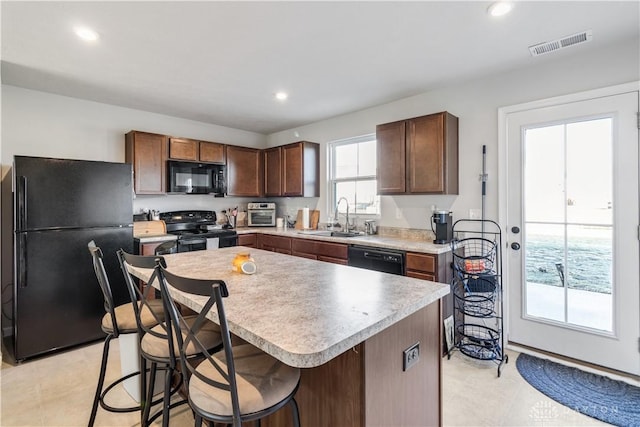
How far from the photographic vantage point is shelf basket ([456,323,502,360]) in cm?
267

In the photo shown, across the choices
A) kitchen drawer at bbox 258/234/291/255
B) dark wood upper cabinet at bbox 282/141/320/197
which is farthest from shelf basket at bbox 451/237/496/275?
dark wood upper cabinet at bbox 282/141/320/197

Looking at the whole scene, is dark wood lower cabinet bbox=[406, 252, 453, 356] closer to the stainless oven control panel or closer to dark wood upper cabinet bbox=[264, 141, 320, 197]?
dark wood upper cabinet bbox=[264, 141, 320, 197]

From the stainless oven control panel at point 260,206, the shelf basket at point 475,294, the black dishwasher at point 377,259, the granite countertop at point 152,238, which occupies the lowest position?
the shelf basket at point 475,294

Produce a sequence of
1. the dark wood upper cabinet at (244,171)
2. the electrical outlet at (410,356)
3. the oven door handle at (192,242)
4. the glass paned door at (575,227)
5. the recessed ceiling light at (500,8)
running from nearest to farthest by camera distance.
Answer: the electrical outlet at (410,356) → the recessed ceiling light at (500,8) → the glass paned door at (575,227) → the oven door handle at (192,242) → the dark wood upper cabinet at (244,171)

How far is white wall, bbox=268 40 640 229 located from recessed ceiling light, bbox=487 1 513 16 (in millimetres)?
798

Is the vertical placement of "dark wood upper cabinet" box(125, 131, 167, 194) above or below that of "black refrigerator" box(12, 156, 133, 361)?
above

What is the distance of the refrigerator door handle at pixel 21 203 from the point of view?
264 cm

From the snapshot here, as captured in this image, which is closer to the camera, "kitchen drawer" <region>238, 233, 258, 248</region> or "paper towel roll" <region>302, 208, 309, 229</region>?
"kitchen drawer" <region>238, 233, 258, 248</region>

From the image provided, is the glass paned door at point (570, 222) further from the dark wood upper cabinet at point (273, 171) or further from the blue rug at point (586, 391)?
the dark wood upper cabinet at point (273, 171)

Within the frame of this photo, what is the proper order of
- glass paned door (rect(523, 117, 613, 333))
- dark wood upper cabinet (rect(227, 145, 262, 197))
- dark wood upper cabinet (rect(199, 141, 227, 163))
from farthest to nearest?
dark wood upper cabinet (rect(227, 145, 262, 197)), dark wood upper cabinet (rect(199, 141, 227, 163)), glass paned door (rect(523, 117, 613, 333))

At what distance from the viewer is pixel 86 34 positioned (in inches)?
88.4

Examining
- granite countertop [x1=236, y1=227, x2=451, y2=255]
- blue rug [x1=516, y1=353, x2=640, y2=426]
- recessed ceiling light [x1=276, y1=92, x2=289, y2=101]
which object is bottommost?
blue rug [x1=516, y1=353, x2=640, y2=426]

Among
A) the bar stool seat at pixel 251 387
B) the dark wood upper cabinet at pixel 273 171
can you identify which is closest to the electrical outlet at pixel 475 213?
the bar stool seat at pixel 251 387

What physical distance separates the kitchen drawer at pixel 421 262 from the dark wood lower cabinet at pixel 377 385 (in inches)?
51.3
